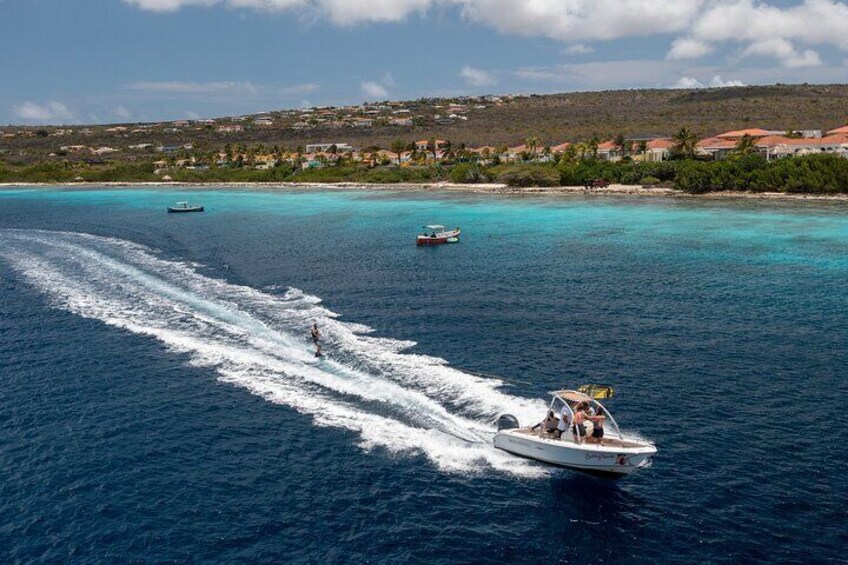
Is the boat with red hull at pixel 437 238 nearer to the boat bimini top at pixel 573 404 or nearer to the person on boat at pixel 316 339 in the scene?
the person on boat at pixel 316 339

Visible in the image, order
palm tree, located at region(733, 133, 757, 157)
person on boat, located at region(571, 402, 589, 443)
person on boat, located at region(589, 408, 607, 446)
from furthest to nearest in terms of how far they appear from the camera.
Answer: palm tree, located at region(733, 133, 757, 157)
person on boat, located at region(571, 402, 589, 443)
person on boat, located at region(589, 408, 607, 446)

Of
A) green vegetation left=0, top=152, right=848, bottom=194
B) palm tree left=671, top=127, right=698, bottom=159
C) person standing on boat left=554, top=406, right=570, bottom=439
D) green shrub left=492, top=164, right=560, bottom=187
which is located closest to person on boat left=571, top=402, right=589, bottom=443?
person standing on boat left=554, top=406, right=570, bottom=439

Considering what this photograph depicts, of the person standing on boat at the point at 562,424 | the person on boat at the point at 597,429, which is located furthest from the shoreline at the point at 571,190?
the person standing on boat at the point at 562,424

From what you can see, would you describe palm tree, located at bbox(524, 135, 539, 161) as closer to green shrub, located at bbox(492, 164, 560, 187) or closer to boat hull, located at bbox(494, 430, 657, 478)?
green shrub, located at bbox(492, 164, 560, 187)

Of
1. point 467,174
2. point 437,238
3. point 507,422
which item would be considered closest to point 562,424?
point 507,422

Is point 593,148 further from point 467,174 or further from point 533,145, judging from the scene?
point 467,174

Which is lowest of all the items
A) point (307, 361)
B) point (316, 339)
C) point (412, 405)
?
point (412, 405)
